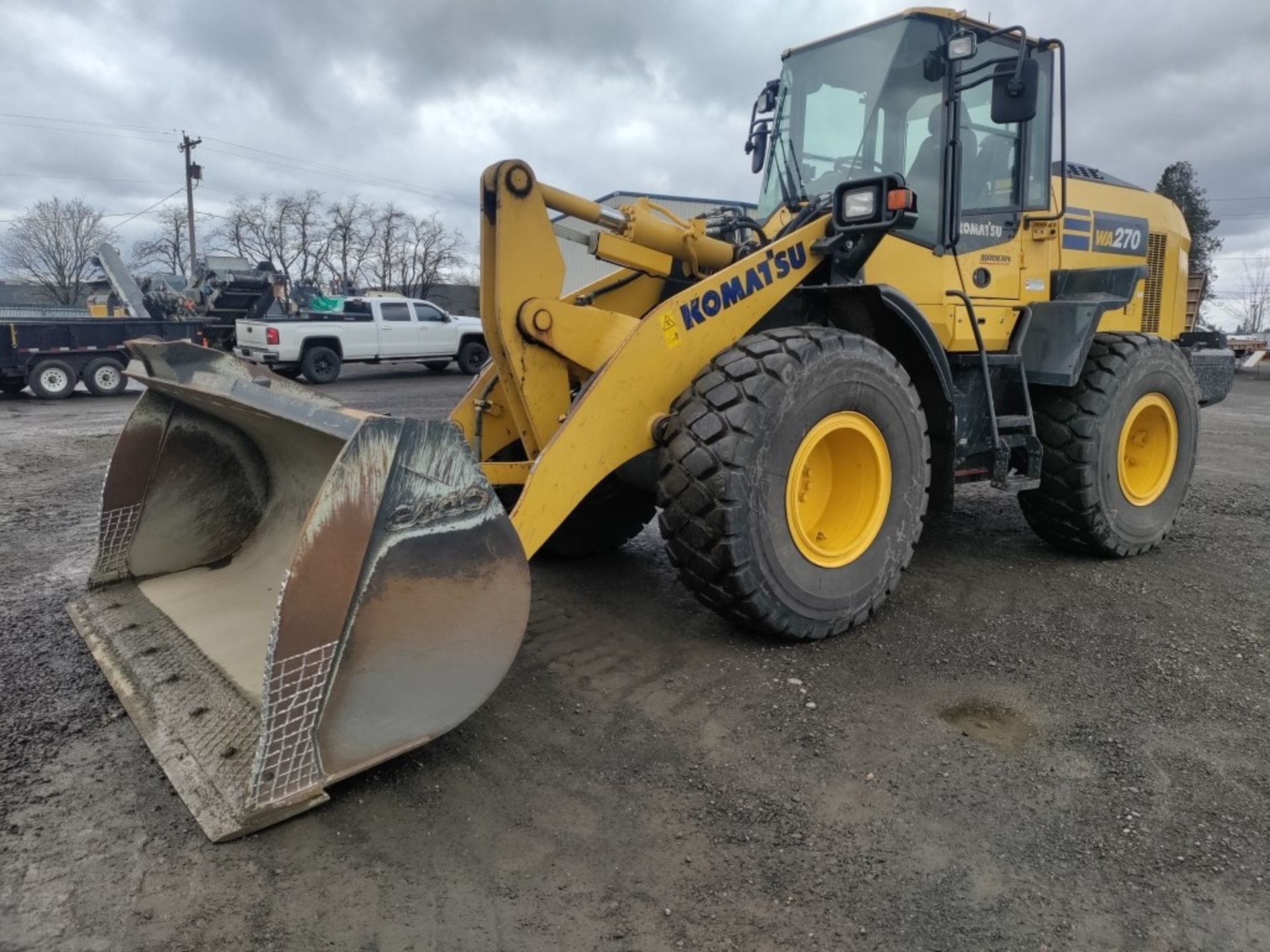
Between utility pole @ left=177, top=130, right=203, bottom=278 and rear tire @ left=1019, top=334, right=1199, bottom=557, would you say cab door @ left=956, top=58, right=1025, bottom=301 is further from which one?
utility pole @ left=177, top=130, right=203, bottom=278

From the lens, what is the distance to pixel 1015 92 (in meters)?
3.85

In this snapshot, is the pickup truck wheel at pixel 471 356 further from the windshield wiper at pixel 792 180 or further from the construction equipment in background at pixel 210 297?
the windshield wiper at pixel 792 180

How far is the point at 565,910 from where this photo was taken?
204 cm

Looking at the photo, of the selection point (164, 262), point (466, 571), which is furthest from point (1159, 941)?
point (164, 262)

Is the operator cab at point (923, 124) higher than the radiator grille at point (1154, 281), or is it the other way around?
the operator cab at point (923, 124)

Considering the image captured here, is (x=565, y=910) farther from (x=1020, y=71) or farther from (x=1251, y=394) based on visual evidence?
(x=1251, y=394)

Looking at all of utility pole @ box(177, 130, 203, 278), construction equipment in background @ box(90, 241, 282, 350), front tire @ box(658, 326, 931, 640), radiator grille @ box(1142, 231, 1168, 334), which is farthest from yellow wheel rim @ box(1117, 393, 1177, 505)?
utility pole @ box(177, 130, 203, 278)

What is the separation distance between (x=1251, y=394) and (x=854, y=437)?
1979 cm

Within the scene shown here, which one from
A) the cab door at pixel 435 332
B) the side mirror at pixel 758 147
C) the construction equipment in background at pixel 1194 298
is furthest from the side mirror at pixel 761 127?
the cab door at pixel 435 332

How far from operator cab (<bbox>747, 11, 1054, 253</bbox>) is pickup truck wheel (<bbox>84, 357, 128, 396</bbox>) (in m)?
15.8

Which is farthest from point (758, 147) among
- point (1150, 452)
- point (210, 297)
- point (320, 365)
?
point (210, 297)

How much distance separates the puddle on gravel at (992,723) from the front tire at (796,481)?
2.01 feet

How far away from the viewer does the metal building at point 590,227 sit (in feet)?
12.0

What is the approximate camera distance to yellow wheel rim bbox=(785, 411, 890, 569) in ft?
11.4
